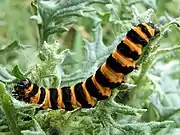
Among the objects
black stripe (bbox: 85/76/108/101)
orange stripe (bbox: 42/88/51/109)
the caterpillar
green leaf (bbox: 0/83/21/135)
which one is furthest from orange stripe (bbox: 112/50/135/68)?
green leaf (bbox: 0/83/21/135)

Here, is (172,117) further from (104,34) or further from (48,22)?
(104,34)

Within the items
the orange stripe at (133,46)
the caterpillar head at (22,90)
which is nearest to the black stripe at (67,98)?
the caterpillar head at (22,90)

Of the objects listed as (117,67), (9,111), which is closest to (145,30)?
(117,67)

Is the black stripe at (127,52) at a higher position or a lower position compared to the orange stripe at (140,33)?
lower

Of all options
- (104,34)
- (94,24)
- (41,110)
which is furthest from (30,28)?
(41,110)

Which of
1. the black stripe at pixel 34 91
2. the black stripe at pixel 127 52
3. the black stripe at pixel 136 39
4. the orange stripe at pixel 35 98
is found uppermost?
the black stripe at pixel 136 39

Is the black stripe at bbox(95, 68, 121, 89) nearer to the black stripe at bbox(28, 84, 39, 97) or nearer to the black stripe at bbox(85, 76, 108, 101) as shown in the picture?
the black stripe at bbox(85, 76, 108, 101)

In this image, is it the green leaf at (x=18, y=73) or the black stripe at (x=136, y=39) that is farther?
the green leaf at (x=18, y=73)

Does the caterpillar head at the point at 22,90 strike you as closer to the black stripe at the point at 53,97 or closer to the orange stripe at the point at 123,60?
the black stripe at the point at 53,97
